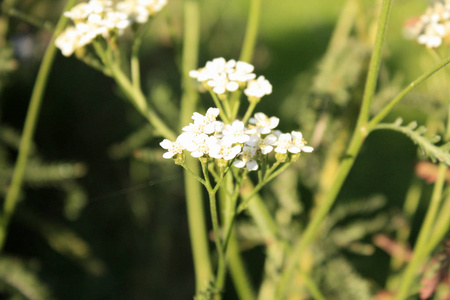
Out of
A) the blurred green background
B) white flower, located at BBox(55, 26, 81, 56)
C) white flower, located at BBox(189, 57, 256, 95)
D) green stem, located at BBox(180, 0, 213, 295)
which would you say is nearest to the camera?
white flower, located at BBox(189, 57, 256, 95)

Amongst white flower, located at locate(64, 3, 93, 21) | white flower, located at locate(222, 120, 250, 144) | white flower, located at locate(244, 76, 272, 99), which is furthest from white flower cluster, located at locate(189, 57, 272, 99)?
white flower, located at locate(64, 3, 93, 21)

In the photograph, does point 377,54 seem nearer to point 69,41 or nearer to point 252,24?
point 252,24

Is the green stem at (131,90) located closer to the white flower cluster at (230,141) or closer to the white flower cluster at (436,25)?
the white flower cluster at (230,141)

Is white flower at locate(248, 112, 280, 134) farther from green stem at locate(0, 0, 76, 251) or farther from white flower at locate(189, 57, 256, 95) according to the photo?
green stem at locate(0, 0, 76, 251)

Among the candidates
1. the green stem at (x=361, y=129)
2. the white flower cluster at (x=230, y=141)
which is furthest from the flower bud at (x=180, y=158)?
the green stem at (x=361, y=129)

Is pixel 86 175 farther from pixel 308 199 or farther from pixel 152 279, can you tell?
pixel 308 199

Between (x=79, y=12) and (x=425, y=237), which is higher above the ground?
(x=79, y=12)

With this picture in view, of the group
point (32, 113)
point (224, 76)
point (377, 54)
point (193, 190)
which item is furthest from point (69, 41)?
point (377, 54)
